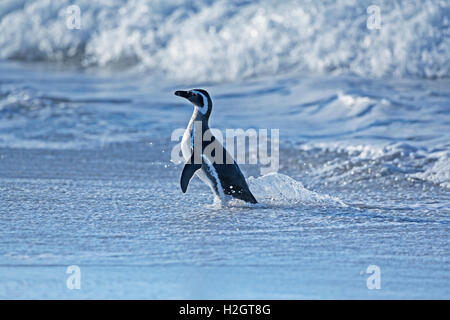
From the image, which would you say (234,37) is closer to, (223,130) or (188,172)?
(223,130)

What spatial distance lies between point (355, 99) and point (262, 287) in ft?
20.2

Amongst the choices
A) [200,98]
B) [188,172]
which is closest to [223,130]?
[200,98]

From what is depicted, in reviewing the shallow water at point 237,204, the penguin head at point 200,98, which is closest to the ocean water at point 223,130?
the shallow water at point 237,204

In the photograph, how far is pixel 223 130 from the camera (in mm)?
8641

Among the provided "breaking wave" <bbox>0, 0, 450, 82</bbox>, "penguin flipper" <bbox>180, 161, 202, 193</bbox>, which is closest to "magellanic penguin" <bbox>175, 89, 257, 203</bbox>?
"penguin flipper" <bbox>180, 161, 202, 193</bbox>

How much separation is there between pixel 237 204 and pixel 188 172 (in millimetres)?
432

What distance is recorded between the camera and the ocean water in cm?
402

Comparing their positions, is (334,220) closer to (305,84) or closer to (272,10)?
(305,84)

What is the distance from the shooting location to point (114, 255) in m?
4.19

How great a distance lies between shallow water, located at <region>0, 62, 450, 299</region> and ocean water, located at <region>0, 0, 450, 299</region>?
0.02m

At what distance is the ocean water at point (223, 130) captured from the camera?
4.02 m

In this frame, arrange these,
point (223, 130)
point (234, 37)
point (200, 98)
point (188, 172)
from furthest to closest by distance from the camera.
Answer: point (234, 37) < point (223, 130) < point (200, 98) < point (188, 172)

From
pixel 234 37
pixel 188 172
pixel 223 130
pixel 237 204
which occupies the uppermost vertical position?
pixel 234 37

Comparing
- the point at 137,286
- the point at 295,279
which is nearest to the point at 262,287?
the point at 295,279
